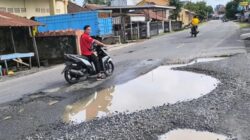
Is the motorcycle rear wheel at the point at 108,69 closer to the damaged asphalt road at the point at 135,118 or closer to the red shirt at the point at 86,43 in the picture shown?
the red shirt at the point at 86,43

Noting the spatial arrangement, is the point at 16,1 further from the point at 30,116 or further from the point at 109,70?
the point at 30,116

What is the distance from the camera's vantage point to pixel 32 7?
83.2 feet

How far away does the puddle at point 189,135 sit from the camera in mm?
5656

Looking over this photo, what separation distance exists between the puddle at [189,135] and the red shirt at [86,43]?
6.26 meters

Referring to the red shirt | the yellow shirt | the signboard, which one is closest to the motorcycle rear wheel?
the red shirt

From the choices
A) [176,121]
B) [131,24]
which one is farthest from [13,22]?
[131,24]

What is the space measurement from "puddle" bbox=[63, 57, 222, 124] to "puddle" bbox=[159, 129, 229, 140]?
189 cm

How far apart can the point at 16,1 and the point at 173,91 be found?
54.7 ft

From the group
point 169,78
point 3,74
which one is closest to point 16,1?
point 3,74

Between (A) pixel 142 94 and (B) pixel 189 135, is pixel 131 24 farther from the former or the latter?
(B) pixel 189 135

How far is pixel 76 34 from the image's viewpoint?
19078 mm

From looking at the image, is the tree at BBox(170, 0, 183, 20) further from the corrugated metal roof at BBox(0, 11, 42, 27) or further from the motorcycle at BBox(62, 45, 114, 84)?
the motorcycle at BBox(62, 45, 114, 84)

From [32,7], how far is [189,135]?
21558 mm

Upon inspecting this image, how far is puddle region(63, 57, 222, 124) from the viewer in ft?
25.9
